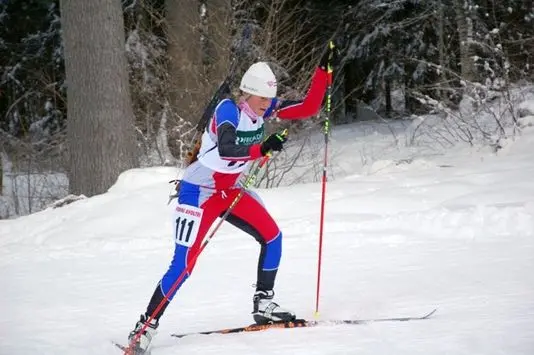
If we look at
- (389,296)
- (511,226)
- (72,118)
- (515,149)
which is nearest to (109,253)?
(72,118)

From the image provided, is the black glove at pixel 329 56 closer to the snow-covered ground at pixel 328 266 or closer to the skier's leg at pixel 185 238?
the skier's leg at pixel 185 238

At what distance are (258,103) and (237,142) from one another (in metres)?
0.33

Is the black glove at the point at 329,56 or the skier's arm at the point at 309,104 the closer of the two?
the black glove at the point at 329,56

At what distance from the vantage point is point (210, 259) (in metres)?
7.22

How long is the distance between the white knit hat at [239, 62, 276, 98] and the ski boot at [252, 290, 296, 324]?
1.38 meters

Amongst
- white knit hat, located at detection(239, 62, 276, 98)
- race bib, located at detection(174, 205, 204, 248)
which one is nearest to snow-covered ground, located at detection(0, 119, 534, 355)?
race bib, located at detection(174, 205, 204, 248)

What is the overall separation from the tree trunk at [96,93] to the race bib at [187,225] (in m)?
4.75

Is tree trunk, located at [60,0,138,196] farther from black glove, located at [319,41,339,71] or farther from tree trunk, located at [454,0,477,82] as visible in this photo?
tree trunk, located at [454,0,477,82]

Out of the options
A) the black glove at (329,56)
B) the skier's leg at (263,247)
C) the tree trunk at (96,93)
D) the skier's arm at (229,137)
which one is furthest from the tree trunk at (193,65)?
the skier's arm at (229,137)

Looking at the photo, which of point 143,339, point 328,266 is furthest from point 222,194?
point 328,266

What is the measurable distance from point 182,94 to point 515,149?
4584 millimetres

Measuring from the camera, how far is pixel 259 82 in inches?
189

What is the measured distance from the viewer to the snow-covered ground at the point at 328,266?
4.72 m

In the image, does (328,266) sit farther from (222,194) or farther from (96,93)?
(96,93)
